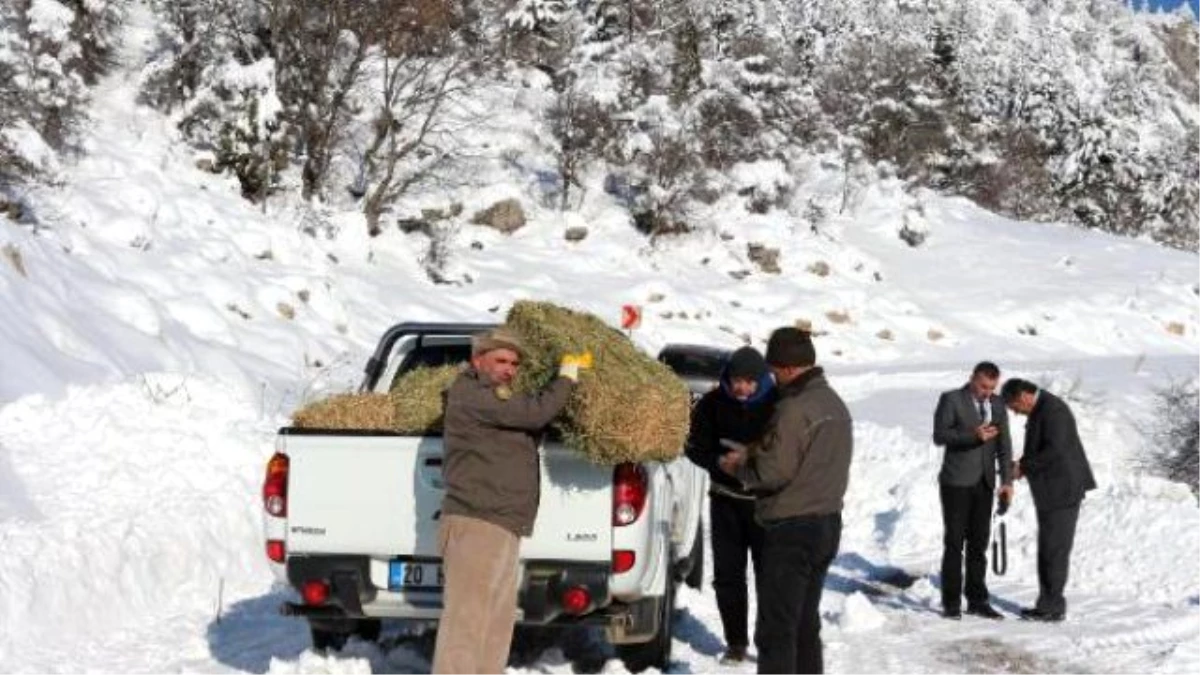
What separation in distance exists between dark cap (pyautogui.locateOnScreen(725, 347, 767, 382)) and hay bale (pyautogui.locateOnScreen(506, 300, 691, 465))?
0.93ft

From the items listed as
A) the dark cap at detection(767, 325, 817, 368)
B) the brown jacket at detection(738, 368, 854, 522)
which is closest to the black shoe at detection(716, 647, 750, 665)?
the brown jacket at detection(738, 368, 854, 522)

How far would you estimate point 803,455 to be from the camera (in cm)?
571

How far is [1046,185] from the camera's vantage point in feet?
195

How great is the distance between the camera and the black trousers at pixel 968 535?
929 cm

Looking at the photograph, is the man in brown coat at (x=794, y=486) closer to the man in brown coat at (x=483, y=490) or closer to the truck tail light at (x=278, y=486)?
the man in brown coat at (x=483, y=490)

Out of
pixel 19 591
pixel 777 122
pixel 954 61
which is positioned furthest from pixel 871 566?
pixel 954 61

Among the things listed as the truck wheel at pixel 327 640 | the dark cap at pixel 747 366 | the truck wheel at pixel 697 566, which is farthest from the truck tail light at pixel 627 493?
the truck wheel at pixel 697 566

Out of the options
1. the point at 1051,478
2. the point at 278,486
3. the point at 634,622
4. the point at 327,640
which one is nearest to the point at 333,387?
the point at 327,640

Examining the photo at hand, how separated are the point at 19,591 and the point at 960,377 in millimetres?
21185

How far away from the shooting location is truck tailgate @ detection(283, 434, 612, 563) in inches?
244

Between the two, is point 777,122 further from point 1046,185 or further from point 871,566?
point 871,566

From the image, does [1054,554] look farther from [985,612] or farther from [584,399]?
[584,399]

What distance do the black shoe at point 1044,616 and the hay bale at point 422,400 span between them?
4655 mm

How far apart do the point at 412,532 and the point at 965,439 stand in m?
4.58
